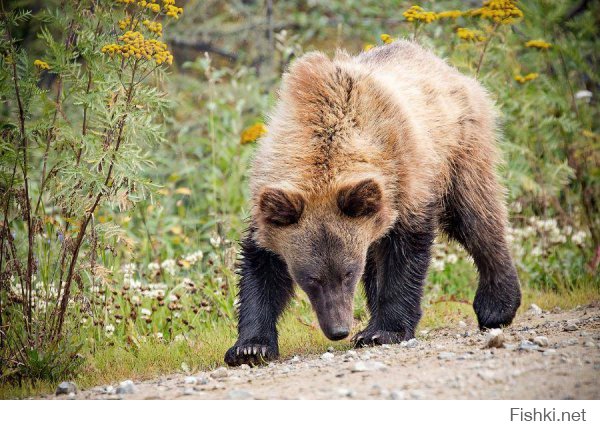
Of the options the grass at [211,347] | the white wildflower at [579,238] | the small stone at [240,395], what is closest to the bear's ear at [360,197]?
the grass at [211,347]

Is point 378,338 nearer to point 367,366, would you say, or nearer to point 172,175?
point 367,366

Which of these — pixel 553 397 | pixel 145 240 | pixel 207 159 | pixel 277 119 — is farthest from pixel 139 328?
pixel 553 397

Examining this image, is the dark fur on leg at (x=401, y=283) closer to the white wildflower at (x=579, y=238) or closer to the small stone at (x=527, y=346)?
the small stone at (x=527, y=346)

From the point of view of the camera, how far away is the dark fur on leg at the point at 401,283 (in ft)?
19.6

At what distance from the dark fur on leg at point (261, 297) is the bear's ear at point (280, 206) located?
1.55 feet

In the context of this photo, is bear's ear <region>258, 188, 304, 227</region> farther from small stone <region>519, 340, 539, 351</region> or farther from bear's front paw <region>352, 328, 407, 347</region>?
small stone <region>519, 340, 539, 351</region>

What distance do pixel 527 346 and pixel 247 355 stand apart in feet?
5.98

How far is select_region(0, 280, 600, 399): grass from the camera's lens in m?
5.54

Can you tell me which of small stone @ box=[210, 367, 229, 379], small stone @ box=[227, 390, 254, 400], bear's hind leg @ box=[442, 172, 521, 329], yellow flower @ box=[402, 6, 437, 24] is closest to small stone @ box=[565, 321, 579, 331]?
bear's hind leg @ box=[442, 172, 521, 329]

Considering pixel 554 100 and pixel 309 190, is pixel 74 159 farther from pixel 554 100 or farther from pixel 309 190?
pixel 554 100

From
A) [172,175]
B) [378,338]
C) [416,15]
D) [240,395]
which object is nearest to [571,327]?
[378,338]

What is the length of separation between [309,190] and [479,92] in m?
2.18

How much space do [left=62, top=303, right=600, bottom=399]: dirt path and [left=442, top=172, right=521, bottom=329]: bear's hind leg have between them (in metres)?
1.01

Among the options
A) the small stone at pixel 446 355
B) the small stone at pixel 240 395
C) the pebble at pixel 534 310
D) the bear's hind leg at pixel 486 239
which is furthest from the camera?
the pebble at pixel 534 310
